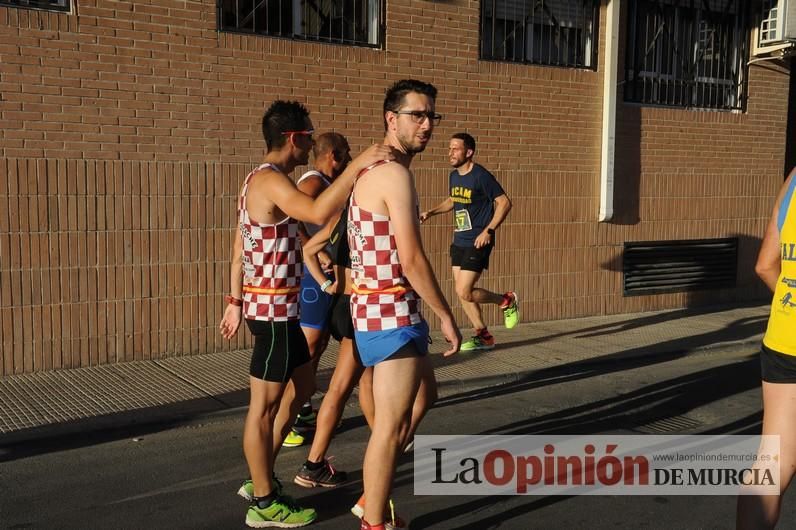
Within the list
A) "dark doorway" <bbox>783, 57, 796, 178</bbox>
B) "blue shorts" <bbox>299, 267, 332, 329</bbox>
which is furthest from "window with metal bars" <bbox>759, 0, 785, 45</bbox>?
"blue shorts" <bbox>299, 267, 332, 329</bbox>

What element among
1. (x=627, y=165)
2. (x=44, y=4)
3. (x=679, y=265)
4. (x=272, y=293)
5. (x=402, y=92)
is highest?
(x=44, y=4)

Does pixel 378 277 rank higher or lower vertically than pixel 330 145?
lower

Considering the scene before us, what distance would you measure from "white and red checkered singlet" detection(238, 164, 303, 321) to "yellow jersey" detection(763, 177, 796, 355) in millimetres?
2191

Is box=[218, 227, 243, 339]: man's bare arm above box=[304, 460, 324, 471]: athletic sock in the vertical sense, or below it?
above

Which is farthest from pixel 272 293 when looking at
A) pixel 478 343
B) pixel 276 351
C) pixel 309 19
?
pixel 309 19

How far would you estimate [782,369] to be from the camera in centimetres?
329

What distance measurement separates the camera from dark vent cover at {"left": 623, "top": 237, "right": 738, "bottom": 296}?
1104 centimetres

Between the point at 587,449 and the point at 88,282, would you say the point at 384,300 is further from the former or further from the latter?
the point at 88,282

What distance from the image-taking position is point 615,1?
34.2 ft

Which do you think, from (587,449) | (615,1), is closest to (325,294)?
(587,449)

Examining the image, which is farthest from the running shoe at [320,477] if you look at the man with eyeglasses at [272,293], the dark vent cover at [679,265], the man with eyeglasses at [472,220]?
the dark vent cover at [679,265]

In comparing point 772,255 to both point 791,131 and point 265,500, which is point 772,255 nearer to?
point 265,500

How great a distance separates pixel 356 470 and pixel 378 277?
1.85 meters

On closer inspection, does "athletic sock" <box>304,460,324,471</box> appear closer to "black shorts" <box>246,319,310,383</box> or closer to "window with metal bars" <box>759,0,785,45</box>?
"black shorts" <box>246,319,310,383</box>
